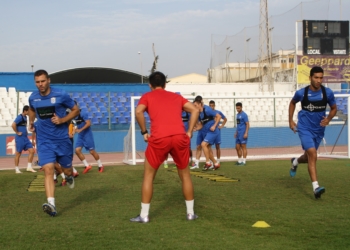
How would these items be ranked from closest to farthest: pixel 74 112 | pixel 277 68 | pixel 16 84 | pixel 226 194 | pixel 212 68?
1. pixel 74 112
2. pixel 226 194
3. pixel 16 84
4. pixel 277 68
5. pixel 212 68

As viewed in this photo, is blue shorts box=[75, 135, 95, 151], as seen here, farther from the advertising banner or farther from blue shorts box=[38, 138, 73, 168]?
the advertising banner

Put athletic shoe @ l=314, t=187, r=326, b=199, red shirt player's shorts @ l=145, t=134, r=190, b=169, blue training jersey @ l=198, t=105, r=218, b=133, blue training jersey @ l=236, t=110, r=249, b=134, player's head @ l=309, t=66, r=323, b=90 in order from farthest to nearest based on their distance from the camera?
1. blue training jersey @ l=236, t=110, r=249, b=134
2. blue training jersey @ l=198, t=105, r=218, b=133
3. player's head @ l=309, t=66, r=323, b=90
4. athletic shoe @ l=314, t=187, r=326, b=199
5. red shirt player's shorts @ l=145, t=134, r=190, b=169

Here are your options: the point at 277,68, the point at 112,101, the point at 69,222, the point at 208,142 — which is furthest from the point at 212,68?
the point at 69,222

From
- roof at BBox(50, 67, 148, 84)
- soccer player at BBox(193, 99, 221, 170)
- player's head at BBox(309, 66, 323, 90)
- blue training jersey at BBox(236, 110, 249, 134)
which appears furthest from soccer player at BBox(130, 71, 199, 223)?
roof at BBox(50, 67, 148, 84)

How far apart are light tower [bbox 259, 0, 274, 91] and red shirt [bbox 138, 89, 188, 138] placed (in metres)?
29.8

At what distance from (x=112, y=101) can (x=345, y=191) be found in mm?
20742

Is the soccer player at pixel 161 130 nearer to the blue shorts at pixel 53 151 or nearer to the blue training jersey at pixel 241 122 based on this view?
the blue shorts at pixel 53 151

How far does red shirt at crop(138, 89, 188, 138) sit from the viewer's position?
654 cm

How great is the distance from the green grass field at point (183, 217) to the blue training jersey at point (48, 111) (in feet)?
3.79

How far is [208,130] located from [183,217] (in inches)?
338

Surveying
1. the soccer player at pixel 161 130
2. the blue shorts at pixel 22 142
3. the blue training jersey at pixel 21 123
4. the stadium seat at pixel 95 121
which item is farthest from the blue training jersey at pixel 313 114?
the stadium seat at pixel 95 121

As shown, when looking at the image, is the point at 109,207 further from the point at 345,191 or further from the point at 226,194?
the point at 345,191

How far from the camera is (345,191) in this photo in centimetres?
945

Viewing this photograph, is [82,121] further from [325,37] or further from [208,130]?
[325,37]
